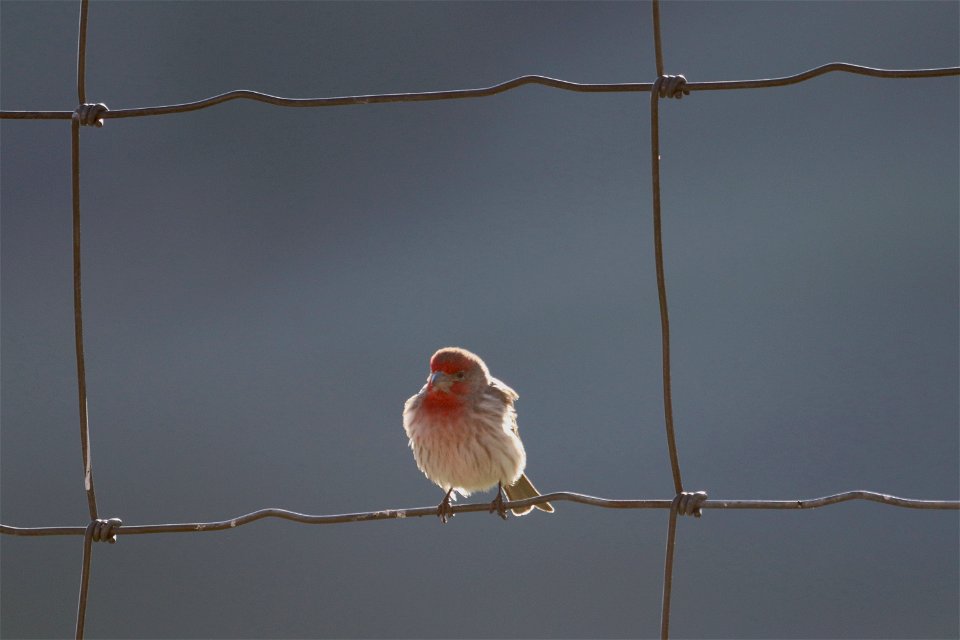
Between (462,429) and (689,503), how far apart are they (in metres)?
2.08

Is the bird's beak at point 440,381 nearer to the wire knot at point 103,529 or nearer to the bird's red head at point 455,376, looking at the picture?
the bird's red head at point 455,376

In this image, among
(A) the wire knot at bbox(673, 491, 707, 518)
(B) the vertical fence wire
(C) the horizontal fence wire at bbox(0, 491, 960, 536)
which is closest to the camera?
(C) the horizontal fence wire at bbox(0, 491, 960, 536)

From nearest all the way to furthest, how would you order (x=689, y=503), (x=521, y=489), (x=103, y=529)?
(x=689, y=503) → (x=103, y=529) → (x=521, y=489)

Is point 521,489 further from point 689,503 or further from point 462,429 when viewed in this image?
point 689,503

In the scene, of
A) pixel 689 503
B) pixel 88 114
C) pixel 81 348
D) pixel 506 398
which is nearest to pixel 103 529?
pixel 81 348

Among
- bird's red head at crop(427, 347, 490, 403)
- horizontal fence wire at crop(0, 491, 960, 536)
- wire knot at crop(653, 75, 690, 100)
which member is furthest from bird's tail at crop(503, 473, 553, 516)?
wire knot at crop(653, 75, 690, 100)

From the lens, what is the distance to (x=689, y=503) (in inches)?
127

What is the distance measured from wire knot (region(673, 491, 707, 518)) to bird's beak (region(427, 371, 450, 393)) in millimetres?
2088

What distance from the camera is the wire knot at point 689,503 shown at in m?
3.21

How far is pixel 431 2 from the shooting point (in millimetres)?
13398

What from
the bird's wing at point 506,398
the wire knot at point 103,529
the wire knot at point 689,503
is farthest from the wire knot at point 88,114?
the bird's wing at point 506,398

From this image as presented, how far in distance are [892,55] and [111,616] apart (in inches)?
339

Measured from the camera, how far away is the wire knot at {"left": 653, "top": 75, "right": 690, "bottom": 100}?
10.7 ft

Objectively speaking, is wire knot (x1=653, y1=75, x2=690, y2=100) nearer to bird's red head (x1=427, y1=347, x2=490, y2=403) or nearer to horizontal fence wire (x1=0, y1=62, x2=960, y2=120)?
horizontal fence wire (x1=0, y1=62, x2=960, y2=120)
